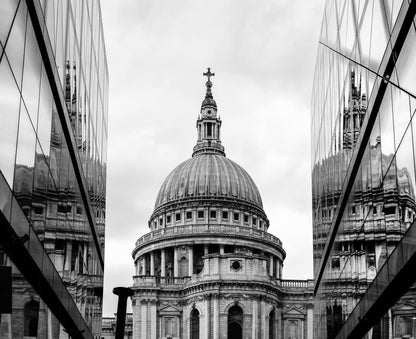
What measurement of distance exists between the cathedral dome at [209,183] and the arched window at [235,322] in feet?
85.0

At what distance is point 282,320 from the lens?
109 meters

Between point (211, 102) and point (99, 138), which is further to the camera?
point (211, 102)

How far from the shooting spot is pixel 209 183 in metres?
130

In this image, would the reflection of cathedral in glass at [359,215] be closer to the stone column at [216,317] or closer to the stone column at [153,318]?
the stone column at [216,317]

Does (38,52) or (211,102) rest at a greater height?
(211,102)

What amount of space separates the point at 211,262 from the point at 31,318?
3309 inches

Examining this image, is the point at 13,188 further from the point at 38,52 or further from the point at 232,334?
the point at 232,334

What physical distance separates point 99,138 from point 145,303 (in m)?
67.2

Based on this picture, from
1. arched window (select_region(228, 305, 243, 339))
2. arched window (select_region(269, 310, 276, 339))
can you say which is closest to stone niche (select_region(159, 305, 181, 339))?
arched window (select_region(228, 305, 243, 339))

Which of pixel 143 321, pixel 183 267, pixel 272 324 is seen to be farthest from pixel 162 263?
pixel 272 324

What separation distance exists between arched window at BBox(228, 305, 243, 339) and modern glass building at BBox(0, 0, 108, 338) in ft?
216

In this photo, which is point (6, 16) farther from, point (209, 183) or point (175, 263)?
point (209, 183)

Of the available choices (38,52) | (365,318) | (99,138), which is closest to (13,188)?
(38,52)

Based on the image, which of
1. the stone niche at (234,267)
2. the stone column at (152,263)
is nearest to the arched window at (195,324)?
the stone niche at (234,267)
